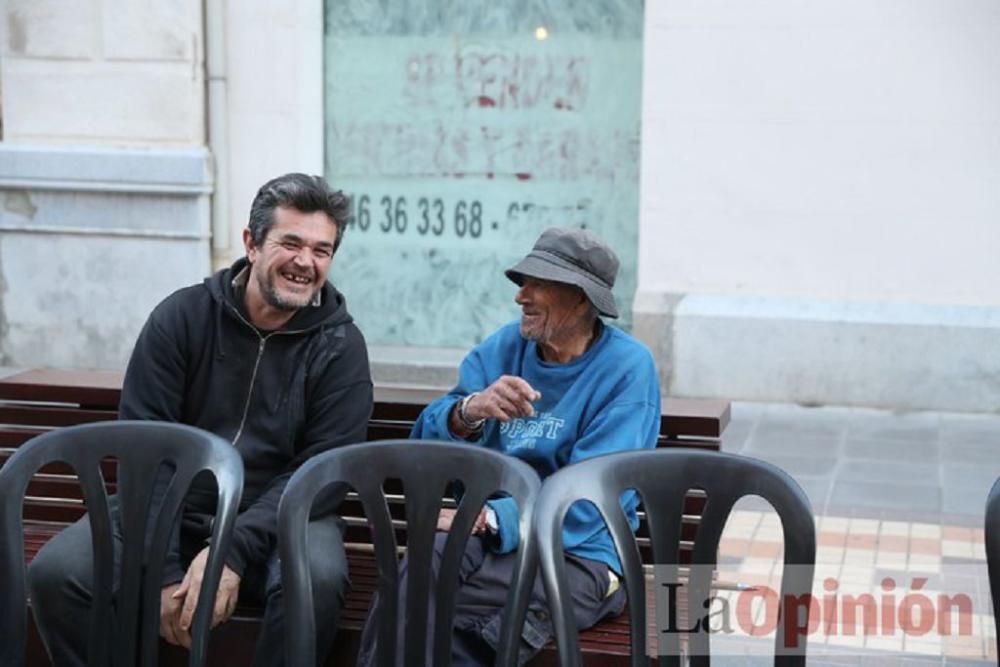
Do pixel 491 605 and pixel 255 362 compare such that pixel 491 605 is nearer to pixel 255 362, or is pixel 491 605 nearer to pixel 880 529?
pixel 255 362

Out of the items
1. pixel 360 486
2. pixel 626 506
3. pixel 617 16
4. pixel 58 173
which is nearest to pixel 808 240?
pixel 617 16

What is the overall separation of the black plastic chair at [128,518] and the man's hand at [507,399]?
626 millimetres

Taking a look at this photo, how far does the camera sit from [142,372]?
11.5 feet

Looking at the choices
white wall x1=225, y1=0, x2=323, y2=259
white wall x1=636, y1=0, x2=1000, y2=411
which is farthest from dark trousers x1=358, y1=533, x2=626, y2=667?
white wall x1=225, y1=0, x2=323, y2=259

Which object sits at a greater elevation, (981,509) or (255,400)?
(255,400)

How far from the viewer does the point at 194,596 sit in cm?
320

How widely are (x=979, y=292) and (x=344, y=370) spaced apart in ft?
15.4

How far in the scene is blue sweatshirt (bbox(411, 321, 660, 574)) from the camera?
3287 mm

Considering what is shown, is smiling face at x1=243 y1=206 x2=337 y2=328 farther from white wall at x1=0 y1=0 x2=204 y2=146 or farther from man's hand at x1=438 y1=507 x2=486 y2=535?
white wall at x1=0 y1=0 x2=204 y2=146

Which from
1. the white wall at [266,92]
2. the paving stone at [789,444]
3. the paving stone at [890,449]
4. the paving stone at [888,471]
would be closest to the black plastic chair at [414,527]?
the paving stone at [888,471]

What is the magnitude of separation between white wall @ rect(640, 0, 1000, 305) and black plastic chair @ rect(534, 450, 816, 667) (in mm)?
4820

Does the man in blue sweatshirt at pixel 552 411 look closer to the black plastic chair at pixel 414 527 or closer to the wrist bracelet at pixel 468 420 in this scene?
the wrist bracelet at pixel 468 420

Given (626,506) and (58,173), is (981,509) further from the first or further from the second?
(58,173)

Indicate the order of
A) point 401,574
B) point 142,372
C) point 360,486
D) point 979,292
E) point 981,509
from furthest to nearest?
1. point 979,292
2. point 981,509
3. point 142,372
4. point 401,574
5. point 360,486
